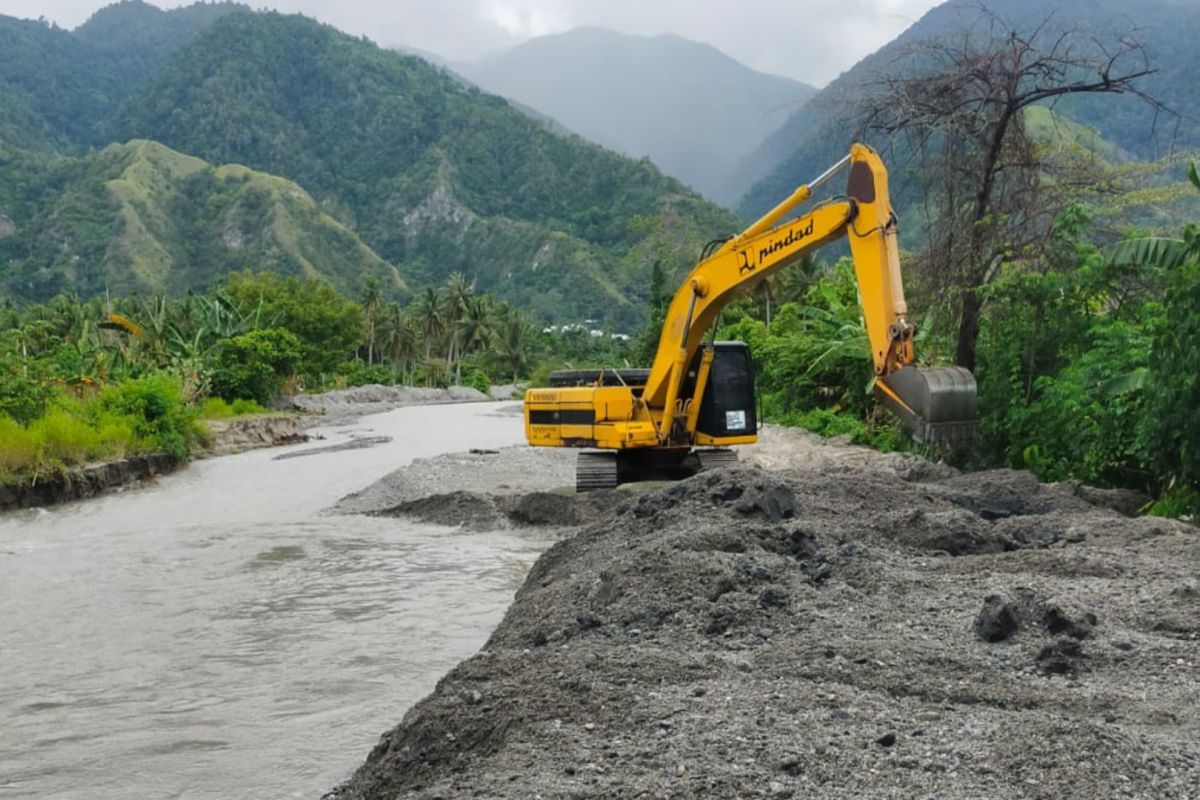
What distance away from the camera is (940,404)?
9703 mm

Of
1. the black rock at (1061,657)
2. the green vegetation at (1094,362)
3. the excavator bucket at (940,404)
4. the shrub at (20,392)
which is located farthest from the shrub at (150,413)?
the black rock at (1061,657)

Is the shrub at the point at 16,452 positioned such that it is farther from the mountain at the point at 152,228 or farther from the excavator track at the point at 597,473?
the mountain at the point at 152,228

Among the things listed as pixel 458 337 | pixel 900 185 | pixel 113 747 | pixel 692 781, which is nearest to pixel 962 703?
pixel 692 781

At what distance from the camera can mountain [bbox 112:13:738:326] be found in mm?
149375

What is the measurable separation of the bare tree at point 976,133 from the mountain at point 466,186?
11670cm

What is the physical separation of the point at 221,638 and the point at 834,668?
19.9 feet

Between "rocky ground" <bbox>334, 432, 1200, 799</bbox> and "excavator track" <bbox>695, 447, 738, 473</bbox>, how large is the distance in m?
4.84

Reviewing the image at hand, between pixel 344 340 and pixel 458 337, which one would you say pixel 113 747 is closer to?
pixel 344 340

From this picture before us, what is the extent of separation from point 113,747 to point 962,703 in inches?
200

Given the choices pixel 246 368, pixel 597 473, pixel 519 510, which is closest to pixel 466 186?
pixel 246 368

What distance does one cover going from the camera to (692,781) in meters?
4.18

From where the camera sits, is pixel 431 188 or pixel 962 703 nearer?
pixel 962 703

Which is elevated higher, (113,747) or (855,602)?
(855,602)

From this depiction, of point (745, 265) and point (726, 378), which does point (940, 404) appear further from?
point (726, 378)
